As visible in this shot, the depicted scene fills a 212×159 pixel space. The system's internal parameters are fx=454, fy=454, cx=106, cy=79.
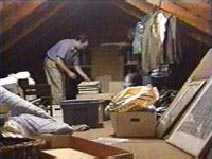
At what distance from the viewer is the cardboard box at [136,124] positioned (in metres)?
3.84

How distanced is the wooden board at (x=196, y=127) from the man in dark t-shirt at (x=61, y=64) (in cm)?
327

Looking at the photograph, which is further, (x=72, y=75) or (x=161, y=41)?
(x=72, y=75)

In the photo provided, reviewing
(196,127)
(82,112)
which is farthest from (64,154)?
(82,112)

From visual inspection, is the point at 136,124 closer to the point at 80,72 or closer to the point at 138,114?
the point at 138,114

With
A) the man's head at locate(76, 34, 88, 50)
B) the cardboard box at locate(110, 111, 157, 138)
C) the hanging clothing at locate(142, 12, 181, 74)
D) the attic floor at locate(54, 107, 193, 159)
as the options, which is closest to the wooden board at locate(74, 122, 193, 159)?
the attic floor at locate(54, 107, 193, 159)

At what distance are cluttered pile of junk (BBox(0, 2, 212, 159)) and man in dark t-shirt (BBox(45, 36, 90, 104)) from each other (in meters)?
0.55

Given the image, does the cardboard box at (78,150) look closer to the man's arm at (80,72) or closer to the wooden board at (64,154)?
the wooden board at (64,154)

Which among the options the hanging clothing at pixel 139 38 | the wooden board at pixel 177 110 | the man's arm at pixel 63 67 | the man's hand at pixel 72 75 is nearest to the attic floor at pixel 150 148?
the wooden board at pixel 177 110

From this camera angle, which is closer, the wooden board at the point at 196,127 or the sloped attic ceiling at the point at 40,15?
the wooden board at the point at 196,127

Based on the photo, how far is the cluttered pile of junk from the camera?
7.09ft

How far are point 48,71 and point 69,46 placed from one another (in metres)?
0.49

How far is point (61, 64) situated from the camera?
6.60m

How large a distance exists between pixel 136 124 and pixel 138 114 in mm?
110

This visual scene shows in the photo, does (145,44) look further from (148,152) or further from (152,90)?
(148,152)
